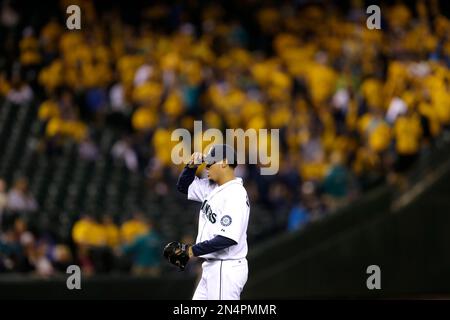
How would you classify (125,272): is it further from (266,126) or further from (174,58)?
(174,58)

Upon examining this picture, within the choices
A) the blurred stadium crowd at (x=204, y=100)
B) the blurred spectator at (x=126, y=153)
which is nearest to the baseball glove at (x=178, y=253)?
the blurred stadium crowd at (x=204, y=100)

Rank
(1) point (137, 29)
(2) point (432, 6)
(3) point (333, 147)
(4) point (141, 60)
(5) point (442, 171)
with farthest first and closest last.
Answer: (1) point (137, 29) < (4) point (141, 60) < (2) point (432, 6) < (3) point (333, 147) < (5) point (442, 171)

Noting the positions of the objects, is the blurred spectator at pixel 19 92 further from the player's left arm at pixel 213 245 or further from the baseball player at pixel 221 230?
the player's left arm at pixel 213 245

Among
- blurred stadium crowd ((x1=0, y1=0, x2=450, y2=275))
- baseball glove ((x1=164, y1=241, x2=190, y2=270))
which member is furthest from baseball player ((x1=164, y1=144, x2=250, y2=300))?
blurred stadium crowd ((x1=0, y1=0, x2=450, y2=275))

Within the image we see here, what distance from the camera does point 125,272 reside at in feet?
51.4

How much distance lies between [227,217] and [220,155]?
1.55ft

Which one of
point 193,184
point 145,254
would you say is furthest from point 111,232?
point 193,184

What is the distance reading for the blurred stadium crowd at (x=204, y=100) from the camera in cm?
1531

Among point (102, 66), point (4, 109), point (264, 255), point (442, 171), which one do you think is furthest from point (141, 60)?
point (442, 171)

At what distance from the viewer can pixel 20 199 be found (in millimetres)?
16344

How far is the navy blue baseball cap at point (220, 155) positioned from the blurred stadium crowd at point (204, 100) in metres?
6.71

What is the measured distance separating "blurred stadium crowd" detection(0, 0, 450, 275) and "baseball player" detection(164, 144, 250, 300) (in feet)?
21.9

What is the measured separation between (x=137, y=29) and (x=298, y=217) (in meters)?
7.84

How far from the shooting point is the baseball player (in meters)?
7.73
